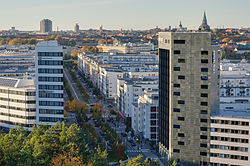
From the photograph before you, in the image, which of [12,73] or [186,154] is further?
[12,73]

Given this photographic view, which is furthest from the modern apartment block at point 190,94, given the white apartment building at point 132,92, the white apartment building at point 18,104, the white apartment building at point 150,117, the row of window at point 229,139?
the white apartment building at point 132,92

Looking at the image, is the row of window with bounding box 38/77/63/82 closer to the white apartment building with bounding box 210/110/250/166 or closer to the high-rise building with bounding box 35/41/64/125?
the high-rise building with bounding box 35/41/64/125

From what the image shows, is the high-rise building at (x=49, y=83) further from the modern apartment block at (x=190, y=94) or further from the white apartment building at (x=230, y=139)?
the white apartment building at (x=230, y=139)

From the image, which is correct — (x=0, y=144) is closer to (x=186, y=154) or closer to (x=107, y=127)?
(x=186, y=154)

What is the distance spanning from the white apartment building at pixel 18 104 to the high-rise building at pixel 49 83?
3.76 ft

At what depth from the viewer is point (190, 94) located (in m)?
58.0

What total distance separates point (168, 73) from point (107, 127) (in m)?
23.2

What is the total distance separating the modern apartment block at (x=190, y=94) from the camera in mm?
57219

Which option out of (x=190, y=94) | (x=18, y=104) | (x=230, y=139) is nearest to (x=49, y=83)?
(x=18, y=104)

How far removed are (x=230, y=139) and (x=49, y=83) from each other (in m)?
28.6

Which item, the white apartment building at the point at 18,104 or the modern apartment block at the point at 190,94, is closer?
the modern apartment block at the point at 190,94

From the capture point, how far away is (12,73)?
10450cm

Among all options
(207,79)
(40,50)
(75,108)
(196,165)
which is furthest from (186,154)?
(75,108)

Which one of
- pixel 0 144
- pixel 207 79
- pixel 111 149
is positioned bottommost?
pixel 111 149
